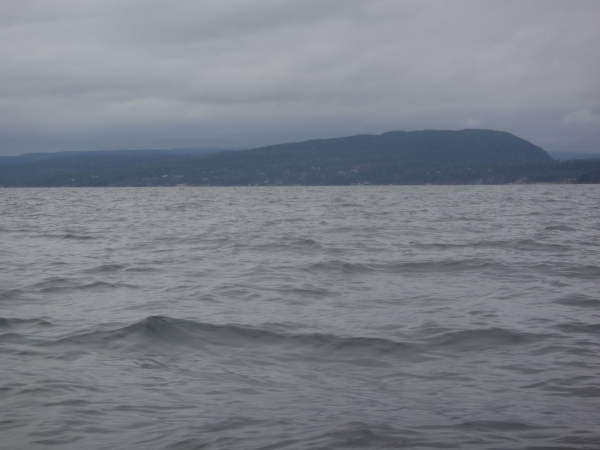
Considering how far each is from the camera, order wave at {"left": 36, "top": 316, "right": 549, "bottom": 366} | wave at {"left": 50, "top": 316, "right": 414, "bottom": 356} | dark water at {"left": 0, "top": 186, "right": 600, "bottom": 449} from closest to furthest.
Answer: dark water at {"left": 0, "top": 186, "right": 600, "bottom": 449}
wave at {"left": 36, "top": 316, "right": 549, "bottom": 366}
wave at {"left": 50, "top": 316, "right": 414, "bottom": 356}

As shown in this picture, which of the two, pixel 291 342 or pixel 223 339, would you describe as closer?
pixel 291 342

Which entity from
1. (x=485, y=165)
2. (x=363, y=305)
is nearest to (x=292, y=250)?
(x=363, y=305)

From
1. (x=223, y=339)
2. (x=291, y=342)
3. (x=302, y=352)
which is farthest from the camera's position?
(x=223, y=339)

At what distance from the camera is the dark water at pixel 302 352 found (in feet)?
17.4

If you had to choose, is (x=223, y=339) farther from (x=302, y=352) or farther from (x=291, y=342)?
(x=302, y=352)

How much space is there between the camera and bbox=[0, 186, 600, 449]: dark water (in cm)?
529

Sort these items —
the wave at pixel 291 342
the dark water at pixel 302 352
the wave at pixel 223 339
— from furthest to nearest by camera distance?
the wave at pixel 223 339
the wave at pixel 291 342
the dark water at pixel 302 352

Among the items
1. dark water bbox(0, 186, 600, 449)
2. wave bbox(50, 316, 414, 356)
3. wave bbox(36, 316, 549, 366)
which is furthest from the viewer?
wave bbox(50, 316, 414, 356)

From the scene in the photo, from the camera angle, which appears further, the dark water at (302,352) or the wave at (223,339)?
the wave at (223,339)

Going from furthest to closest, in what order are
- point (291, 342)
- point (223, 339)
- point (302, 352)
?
1. point (223, 339)
2. point (291, 342)
3. point (302, 352)

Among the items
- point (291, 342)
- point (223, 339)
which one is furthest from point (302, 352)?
point (223, 339)

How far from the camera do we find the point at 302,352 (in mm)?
7797

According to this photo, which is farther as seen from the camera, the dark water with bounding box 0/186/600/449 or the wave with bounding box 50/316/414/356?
the wave with bounding box 50/316/414/356

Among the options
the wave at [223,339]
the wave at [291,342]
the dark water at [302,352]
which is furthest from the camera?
the wave at [223,339]
